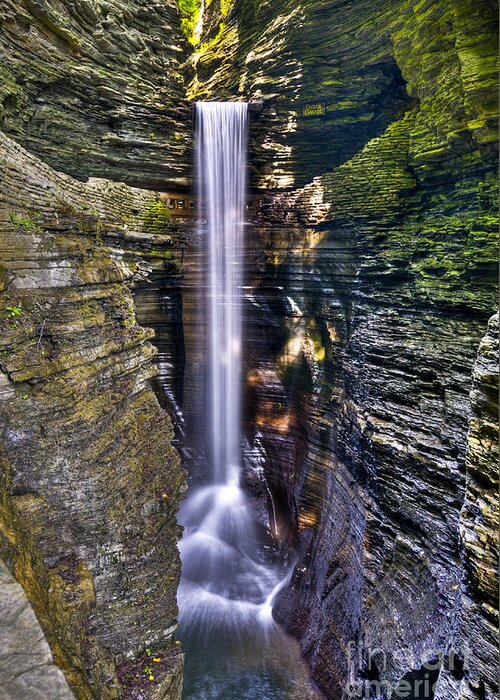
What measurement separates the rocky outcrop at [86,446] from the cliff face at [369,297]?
446 centimetres

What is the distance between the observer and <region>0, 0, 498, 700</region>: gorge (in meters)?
6.09

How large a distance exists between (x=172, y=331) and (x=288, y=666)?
10770mm

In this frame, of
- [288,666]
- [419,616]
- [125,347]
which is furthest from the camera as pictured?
[288,666]

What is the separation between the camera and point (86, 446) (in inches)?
268

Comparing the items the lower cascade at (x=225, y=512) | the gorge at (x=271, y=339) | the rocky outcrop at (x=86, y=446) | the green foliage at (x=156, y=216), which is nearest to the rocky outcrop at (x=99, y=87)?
the gorge at (x=271, y=339)

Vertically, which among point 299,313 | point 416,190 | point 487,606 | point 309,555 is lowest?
point 309,555

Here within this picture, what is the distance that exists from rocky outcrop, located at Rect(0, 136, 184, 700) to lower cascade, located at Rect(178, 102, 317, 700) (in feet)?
13.5

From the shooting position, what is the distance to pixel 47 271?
22.9 feet

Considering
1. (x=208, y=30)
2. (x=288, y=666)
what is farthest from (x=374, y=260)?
(x=208, y=30)

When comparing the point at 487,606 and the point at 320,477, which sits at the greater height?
the point at 487,606

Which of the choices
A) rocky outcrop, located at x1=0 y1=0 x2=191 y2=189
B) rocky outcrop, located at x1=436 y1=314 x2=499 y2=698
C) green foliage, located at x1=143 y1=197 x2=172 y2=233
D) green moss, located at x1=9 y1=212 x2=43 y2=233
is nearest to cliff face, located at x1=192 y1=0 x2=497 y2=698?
rocky outcrop, located at x1=436 y1=314 x2=499 y2=698

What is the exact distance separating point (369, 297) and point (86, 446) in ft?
25.8

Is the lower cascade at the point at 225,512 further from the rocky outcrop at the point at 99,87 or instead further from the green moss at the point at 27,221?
the green moss at the point at 27,221

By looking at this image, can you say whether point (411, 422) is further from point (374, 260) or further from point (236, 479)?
point (236, 479)
